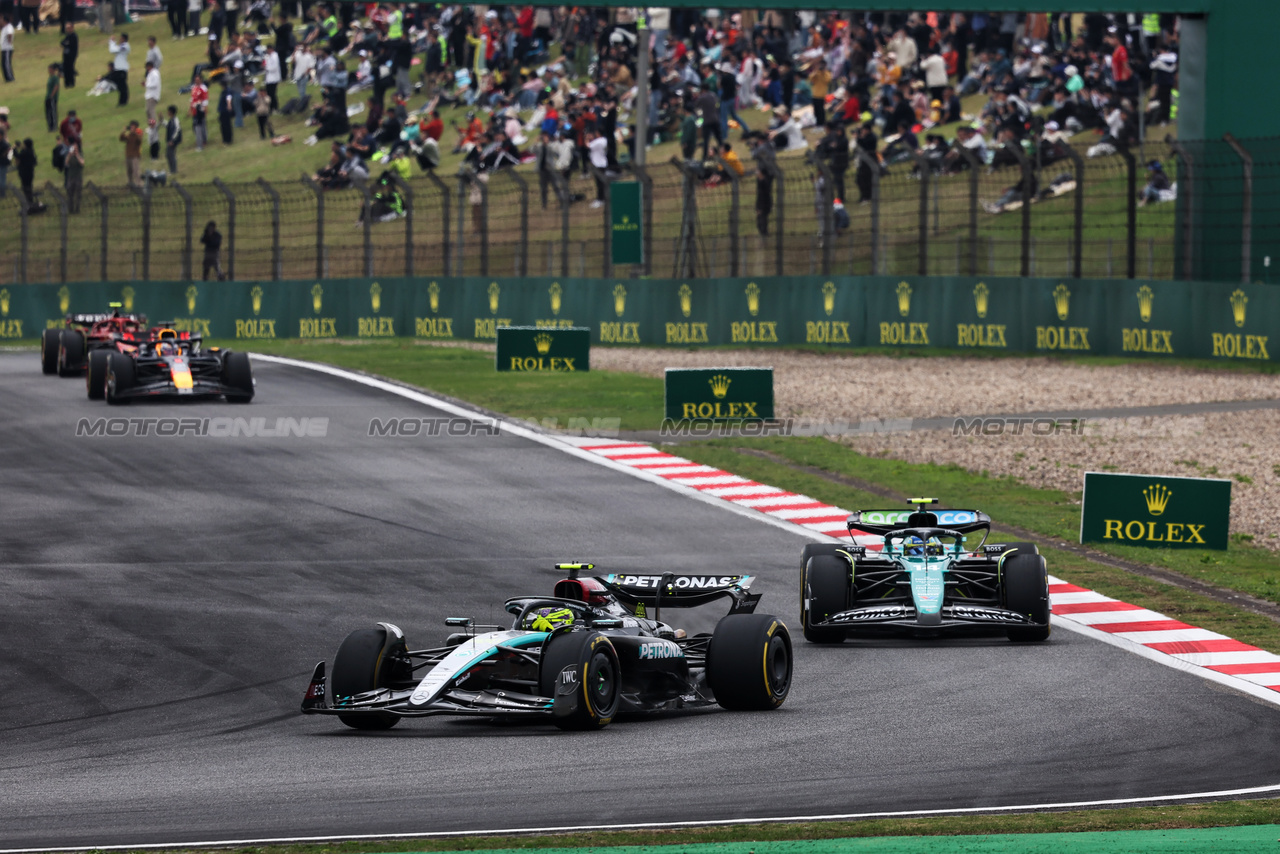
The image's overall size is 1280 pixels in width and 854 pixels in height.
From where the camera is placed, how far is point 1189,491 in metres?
15.0

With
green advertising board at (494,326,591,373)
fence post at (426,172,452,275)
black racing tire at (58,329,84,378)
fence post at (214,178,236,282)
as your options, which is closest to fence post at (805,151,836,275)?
Answer: green advertising board at (494,326,591,373)

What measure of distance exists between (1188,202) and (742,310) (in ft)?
26.2

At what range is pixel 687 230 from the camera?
33.0 meters

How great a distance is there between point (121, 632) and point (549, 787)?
4.63 metres

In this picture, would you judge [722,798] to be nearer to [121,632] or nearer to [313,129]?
[121,632]

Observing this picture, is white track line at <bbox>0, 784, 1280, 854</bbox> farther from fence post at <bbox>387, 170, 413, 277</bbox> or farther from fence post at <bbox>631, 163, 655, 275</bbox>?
fence post at <bbox>387, 170, 413, 277</bbox>

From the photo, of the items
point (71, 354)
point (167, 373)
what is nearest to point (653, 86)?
point (71, 354)

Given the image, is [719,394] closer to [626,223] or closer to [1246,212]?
[1246,212]

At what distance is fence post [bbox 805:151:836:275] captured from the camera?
30.7m

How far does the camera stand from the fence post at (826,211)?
30734 mm

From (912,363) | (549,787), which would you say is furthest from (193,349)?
(549,787)

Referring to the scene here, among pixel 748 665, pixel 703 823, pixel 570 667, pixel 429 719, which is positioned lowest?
pixel 429 719

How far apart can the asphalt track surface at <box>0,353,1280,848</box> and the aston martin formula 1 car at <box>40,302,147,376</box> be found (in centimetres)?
826

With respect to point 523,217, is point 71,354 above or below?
below
